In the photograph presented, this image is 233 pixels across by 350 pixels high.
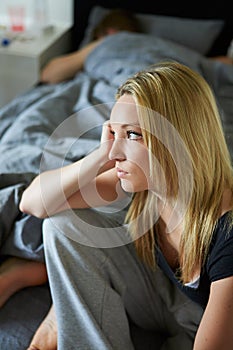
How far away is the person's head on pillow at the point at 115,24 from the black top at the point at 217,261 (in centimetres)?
157

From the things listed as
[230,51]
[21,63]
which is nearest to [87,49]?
[21,63]

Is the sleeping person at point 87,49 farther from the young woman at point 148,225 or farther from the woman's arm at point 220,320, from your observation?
the woman's arm at point 220,320

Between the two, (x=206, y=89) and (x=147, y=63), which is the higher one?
(x=206, y=89)

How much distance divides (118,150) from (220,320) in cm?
39

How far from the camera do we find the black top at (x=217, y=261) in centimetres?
97

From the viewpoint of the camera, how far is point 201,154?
1.01 m

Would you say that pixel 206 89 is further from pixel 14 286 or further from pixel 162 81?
pixel 14 286

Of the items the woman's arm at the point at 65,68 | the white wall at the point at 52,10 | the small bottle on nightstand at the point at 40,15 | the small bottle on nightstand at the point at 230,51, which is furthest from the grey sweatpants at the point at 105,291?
the white wall at the point at 52,10

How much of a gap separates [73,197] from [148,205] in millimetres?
179

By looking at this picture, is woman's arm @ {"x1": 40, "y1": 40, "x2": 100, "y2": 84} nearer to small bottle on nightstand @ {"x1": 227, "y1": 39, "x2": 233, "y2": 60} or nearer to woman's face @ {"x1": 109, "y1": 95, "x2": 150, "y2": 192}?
small bottle on nightstand @ {"x1": 227, "y1": 39, "x2": 233, "y2": 60}

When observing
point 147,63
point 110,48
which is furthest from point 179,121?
point 110,48

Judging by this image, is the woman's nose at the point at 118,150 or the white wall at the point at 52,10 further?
the white wall at the point at 52,10

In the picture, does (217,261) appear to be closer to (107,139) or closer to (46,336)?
(107,139)

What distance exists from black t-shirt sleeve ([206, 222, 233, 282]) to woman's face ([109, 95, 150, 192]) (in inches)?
7.2
